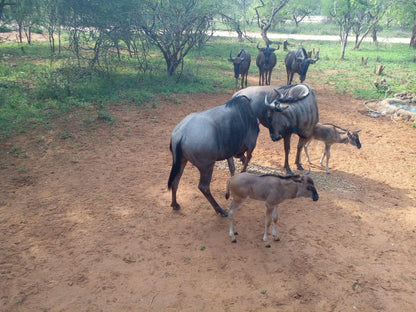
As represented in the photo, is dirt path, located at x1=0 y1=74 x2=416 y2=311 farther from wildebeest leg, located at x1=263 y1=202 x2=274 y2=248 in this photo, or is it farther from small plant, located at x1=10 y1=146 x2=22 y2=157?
→ wildebeest leg, located at x1=263 y1=202 x2=274 y2=248

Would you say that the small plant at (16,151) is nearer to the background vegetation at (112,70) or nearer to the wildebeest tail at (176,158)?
the background vegetation at (112,70)

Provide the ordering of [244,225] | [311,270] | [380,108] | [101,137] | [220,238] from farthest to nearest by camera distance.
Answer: [380,108] → [101,137] → [244,225] → [220,238] → [311,270]

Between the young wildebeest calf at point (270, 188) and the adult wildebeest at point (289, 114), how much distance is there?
2.52 metres

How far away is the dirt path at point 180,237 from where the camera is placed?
15.1 feet

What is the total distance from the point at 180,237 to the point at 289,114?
168 inches

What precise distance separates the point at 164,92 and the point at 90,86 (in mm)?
3154

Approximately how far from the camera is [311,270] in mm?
5121

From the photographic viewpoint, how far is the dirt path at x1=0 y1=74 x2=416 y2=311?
4.60 m

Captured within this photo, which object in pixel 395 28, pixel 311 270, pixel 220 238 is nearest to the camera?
pixel 311 270

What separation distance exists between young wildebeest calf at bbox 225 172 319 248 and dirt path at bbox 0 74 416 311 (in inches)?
31.6

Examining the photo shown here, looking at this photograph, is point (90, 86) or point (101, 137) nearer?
point (101, 137)

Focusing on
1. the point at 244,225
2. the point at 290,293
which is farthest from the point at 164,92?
the point at 290,293

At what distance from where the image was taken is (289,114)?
26.2ft

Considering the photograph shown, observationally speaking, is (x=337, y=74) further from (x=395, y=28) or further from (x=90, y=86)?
(x=395, y=28)
